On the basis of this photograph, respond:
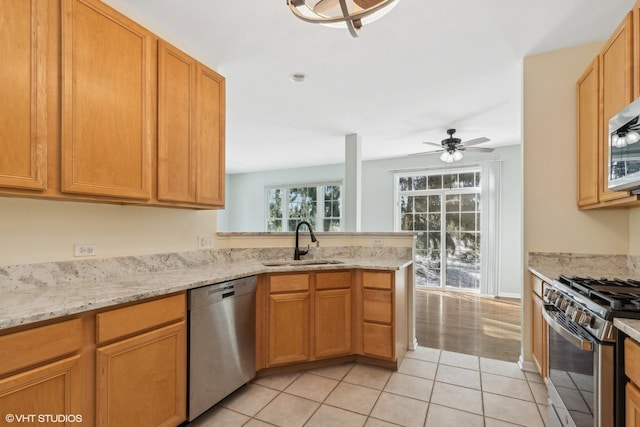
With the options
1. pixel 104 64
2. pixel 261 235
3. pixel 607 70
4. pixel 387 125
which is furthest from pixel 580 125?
pixel 104 64

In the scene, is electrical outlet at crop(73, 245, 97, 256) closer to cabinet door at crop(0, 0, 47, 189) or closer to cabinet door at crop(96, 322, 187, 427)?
cabinet door at crop(0, 0, 47, 189)

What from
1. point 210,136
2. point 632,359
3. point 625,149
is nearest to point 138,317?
point 210,136

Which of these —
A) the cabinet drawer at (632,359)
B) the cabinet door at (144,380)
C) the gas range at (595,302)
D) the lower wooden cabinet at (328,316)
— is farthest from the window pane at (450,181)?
the cabinet door at (144,380)

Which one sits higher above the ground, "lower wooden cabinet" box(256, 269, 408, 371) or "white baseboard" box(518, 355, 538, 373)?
"lower wooden cabinet" box(256, 269, 408, 371)

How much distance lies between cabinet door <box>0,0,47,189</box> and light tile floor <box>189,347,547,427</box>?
1637 millimetres

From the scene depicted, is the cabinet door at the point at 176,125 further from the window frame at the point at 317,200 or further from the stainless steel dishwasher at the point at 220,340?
the window frame at the point at 317,200

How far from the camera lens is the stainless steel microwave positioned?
4.84ft

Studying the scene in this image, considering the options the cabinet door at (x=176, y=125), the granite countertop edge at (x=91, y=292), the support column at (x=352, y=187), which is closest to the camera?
the granite countertop edge at (x=91, y=292)

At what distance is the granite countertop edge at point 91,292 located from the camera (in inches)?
45.9

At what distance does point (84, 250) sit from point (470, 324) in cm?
393

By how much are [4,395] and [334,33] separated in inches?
101

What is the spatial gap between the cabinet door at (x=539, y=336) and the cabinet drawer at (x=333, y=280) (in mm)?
1400

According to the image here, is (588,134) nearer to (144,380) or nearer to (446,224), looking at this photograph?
(144,380)

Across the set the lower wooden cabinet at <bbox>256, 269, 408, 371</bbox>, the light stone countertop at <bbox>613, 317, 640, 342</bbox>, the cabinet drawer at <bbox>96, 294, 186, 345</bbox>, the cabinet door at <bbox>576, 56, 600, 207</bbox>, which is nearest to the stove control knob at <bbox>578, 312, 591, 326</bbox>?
the light stone countertop at <bbox>613, 317, 640, 342</bbox>
